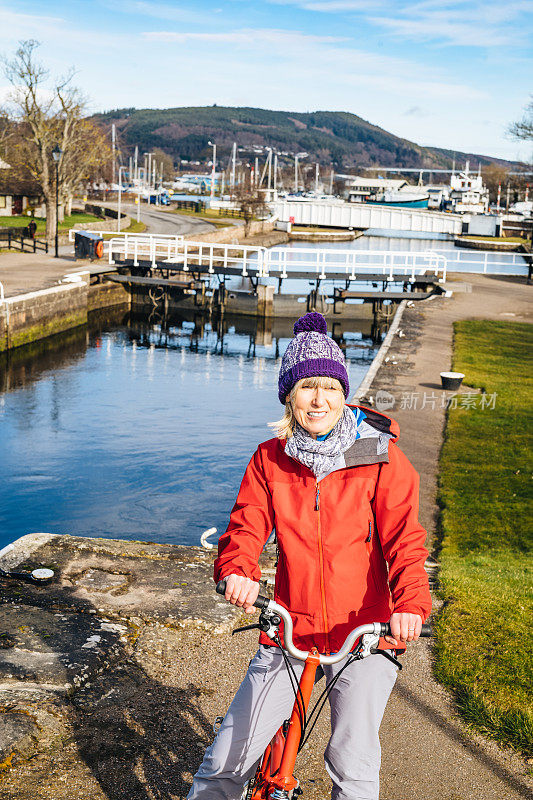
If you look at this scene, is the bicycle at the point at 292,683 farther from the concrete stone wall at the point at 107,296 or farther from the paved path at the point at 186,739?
the concrete stone wall at the point at 107,296

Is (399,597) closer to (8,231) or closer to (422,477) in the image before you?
(422,477)

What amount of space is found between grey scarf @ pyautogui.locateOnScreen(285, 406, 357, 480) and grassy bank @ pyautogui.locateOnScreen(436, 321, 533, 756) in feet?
7.70

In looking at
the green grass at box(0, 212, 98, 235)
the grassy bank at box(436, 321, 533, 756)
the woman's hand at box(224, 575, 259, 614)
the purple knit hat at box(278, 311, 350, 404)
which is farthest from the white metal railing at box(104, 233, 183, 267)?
the woman's hand at box(224, 575, 259, 614)

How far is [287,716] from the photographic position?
3.04 metres

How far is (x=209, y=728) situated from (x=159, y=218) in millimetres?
68550

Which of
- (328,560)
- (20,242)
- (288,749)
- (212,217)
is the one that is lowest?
(288,749)

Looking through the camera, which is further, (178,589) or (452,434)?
(452,434)

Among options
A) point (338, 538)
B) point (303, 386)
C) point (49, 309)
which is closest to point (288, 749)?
point (338, 538)

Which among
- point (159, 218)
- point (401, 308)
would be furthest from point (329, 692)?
point (159, 218)

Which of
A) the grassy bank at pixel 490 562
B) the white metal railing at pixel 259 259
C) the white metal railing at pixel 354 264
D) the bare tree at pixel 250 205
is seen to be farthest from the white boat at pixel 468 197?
the grassy bank at pixel 490 562

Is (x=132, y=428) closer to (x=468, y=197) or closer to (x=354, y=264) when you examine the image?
(x=354, y=264)

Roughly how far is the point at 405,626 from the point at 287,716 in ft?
1.93

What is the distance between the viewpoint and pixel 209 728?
443cm

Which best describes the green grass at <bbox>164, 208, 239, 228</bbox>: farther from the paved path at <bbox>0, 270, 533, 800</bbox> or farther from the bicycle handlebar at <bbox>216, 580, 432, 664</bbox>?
the bicycle handlebar at <bbox>216, 580, 432, 664</bbox>
